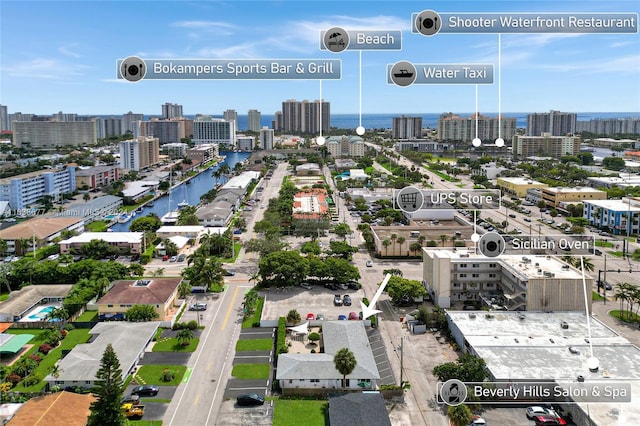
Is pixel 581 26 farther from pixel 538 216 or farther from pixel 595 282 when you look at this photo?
pixel 538 216

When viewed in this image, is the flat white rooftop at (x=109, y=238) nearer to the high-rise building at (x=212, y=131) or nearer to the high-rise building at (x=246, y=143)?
the high-rise building at (x=246, y=143)

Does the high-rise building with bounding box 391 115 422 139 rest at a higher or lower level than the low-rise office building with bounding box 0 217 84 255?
higher

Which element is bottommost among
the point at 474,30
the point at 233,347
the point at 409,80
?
the point at 233,347

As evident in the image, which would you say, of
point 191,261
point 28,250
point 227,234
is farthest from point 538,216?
point 28,250

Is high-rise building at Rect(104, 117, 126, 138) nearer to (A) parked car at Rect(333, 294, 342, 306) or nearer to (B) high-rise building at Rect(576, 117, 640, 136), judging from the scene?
(B) high-rise building at Rect(576, 117, 640, 136)

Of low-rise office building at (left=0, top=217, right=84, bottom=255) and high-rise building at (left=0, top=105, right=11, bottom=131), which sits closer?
low-rise office building at (left=0, top=217, right=84, bottom=255)

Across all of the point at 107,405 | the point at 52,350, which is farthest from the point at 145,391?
the point at 52,350

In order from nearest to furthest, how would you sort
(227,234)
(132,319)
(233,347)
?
1. (233,347)
2. (132,319)
3. (227,234)

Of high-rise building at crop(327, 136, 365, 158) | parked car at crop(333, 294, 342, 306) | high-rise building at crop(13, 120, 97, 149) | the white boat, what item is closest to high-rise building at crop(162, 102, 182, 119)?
high-rise building at crop(13, 120, 97, 149)
